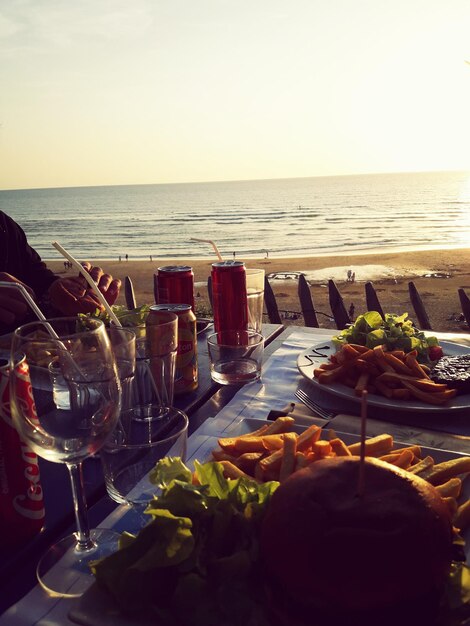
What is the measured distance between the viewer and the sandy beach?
13.2 metres

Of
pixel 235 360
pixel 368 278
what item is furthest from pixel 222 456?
pixel 368 278

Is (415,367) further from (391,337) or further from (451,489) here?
(451,489)

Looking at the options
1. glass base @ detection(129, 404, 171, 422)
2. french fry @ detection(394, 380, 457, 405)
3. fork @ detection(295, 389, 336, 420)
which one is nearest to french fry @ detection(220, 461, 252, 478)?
glass base @ detection(129, 404, 171, 422)

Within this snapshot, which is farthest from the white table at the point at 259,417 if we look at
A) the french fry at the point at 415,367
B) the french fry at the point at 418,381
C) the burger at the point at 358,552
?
the burger at the point at 358,552

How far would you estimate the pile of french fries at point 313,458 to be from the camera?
122cm

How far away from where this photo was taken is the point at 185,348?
2.08 m

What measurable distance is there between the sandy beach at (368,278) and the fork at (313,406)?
810 centimetres

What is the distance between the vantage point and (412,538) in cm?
87

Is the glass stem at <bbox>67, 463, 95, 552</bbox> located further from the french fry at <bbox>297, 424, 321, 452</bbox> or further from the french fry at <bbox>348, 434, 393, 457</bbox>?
the french fry at <bbox>348, 434, 393, 457</bbox>

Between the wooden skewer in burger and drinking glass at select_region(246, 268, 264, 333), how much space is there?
5.60 ft

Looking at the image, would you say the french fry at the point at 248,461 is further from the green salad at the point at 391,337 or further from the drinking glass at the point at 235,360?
the green salad at the point at 391,337

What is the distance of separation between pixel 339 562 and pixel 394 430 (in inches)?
33.7

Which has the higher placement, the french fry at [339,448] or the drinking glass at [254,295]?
the drinking glass at [254,295]

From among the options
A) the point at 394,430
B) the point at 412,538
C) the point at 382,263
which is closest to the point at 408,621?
the point at 412,538
